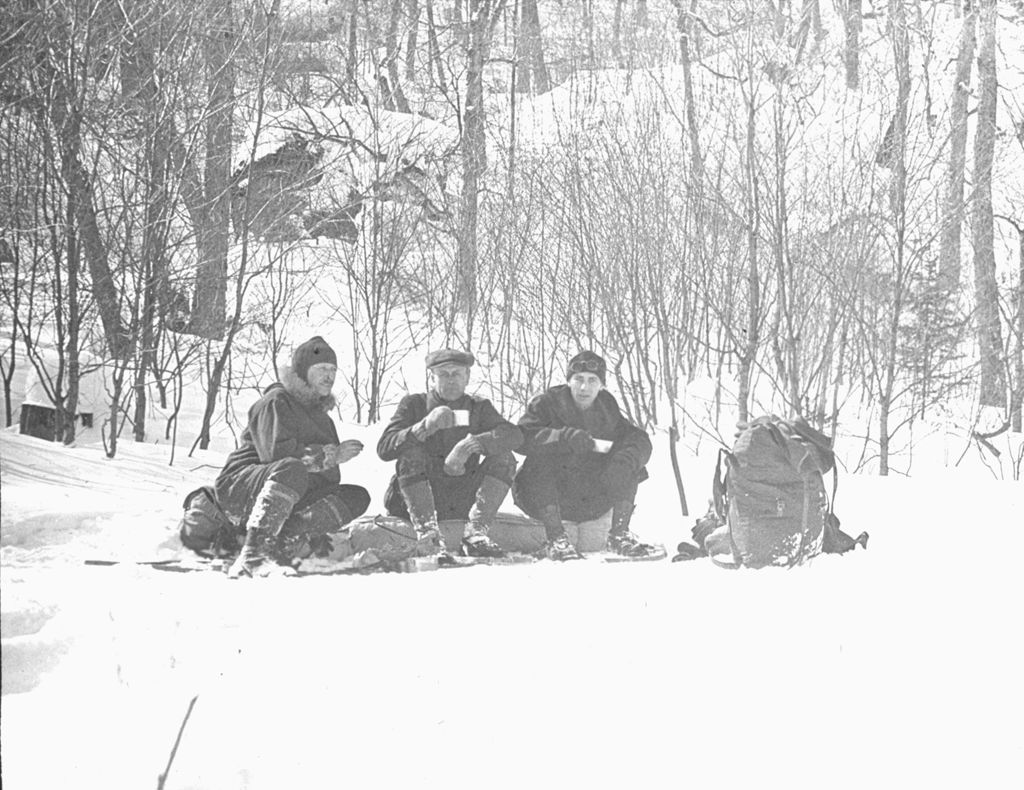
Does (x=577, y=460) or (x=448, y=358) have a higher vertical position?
(x=448, y=358)

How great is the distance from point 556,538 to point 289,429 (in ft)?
3.62

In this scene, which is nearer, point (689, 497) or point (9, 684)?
point (9, 684)

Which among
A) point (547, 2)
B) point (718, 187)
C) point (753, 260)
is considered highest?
point (547, 2)

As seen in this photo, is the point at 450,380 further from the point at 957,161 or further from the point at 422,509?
the point at 957,161

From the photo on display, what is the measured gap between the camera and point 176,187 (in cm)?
512

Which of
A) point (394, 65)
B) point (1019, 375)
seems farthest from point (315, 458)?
point (1019, 375)

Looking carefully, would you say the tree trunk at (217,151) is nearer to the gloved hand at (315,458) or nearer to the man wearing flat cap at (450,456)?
the man wearing flat cap at (450,456)

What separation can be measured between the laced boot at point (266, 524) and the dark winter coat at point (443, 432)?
46 cm

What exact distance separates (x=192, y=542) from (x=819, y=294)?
11.6 feet

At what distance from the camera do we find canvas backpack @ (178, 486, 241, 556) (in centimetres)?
367

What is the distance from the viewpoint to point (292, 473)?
147 inches

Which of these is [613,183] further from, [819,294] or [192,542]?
[192,542]

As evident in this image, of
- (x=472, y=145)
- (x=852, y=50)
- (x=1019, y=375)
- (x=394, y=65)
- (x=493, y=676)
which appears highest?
(x=394, y=65)

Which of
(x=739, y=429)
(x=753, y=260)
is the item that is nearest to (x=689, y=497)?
(x=739, y=429)
